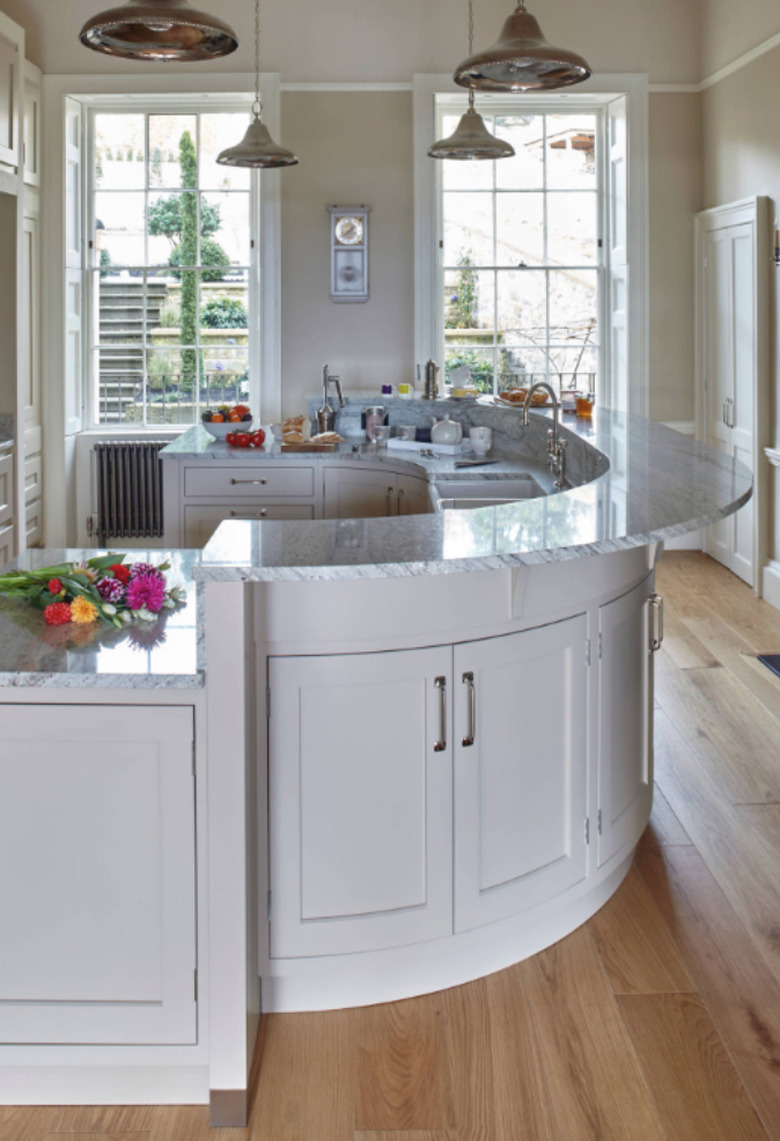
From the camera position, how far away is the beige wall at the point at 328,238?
7.50m

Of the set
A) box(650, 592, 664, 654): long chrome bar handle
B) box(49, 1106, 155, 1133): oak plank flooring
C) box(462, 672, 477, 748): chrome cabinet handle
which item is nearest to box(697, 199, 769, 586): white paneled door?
box(650, 592, 664, 654): long chrome bar handle

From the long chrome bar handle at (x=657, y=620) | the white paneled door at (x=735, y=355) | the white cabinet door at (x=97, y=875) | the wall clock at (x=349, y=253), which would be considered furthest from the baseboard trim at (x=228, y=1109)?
the wall clock at (x=349, y=253)

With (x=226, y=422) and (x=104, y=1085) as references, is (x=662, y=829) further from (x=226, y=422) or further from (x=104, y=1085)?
(x=226, y=422)

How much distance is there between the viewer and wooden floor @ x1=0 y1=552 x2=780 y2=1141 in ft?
7.47

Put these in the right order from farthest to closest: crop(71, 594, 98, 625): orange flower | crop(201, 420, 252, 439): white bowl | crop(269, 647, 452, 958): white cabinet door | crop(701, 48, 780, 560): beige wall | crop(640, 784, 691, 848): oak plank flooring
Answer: crop(701, 48, 780, 560): beige wall → crop(201, 420, 252, 439): white bowl → crop(640, 784, 691, 848): oak plank flooring → crop(71, 594, 98, 625): orange flower → crop(269, 647, 452, 958): white cabinet door

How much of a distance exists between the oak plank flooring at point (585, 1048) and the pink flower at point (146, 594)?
47.8 inches

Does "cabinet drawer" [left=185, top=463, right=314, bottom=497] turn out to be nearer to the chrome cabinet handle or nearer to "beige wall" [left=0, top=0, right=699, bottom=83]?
"beige wall" [left=0, top=0, right=699, bottom=83]

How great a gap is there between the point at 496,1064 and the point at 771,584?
4.63m

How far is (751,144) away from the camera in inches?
265

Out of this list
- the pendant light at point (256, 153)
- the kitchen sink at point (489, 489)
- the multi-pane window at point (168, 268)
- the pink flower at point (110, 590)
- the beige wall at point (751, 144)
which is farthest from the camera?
the multi-pane window at point (168, 268)

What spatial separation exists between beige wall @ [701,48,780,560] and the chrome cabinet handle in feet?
14.6

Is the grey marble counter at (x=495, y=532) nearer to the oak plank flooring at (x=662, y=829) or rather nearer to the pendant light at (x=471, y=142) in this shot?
the oak plank flooring at (x=662, y=829)

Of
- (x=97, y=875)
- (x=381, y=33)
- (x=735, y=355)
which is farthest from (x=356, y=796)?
(x=381, y=33)

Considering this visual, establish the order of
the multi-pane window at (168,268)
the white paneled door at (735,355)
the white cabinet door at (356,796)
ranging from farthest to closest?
the multi-pane window at (168,268), the white paneled door at (735,355), the white cabinet door at (356,796)
